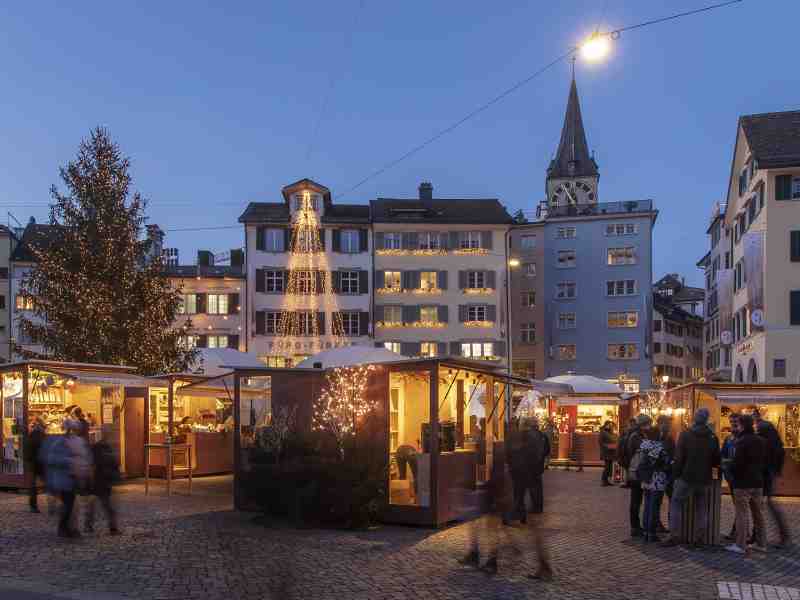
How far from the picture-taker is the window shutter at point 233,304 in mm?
53875

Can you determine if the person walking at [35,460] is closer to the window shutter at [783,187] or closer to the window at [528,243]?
the window shutter at [783,187]

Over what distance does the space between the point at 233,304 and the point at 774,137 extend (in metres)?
29.7

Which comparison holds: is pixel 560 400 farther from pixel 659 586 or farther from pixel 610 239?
pixel 610 239

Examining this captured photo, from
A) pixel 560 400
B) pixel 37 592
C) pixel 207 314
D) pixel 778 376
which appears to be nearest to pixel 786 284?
pixel 778 376

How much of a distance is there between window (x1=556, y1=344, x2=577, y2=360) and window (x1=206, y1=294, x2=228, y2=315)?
893 inches

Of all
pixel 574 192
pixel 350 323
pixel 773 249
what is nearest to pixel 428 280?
pixel 350 323

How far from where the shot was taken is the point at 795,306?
124ft

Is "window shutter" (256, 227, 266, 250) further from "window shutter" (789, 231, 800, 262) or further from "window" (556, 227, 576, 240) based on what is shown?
"window shutter" (789, 231, 800, 262)

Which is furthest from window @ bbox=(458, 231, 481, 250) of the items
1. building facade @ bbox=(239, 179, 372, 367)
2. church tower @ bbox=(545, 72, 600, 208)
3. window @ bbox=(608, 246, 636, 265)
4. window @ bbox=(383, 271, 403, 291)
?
church tower @ bbox=(545, 72, 600, 208)

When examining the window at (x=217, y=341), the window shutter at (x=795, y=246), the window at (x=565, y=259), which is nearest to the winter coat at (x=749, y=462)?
the window shutter at (x=795, y=246)

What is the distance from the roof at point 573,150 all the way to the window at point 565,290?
29608 millimetres

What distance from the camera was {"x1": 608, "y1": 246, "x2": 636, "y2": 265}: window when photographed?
6272cm

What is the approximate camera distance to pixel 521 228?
63375 mm

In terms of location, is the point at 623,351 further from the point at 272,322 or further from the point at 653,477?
the point at 653,477
